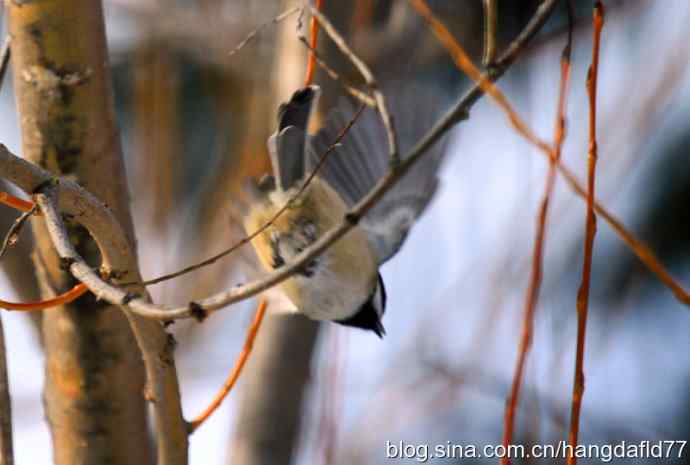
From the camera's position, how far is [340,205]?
128cm

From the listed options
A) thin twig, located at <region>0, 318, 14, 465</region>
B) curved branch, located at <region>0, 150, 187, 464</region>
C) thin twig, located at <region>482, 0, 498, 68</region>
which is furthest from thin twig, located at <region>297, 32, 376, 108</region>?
thin twig, located at <region>0, 318, 14, 465</region>

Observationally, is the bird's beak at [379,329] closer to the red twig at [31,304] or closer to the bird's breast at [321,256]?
the bird's breast at [321,256]

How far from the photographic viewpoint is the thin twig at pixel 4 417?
864mm

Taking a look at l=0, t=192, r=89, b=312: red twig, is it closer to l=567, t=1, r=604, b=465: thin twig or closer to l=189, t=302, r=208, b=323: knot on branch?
l=189, t=302, r=208, b=323: knot on branch

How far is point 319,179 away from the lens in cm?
130

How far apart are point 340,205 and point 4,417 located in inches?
20.8

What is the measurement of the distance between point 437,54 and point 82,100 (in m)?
0.88

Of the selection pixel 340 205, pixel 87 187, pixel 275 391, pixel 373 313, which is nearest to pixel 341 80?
pixel 87 187

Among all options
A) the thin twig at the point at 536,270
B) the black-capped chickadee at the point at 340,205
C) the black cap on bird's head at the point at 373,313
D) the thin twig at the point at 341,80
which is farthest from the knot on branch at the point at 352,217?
the black cap on bird's head at the point at 373,313

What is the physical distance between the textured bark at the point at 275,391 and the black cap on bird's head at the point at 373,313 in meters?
0.11

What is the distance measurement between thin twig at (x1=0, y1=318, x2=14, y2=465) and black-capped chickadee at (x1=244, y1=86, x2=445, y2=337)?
0.37 m

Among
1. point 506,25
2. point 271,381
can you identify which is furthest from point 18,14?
point 506,25

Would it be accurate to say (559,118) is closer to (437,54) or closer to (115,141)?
(115,141)

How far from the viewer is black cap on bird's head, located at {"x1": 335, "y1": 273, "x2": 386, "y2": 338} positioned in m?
1.40
